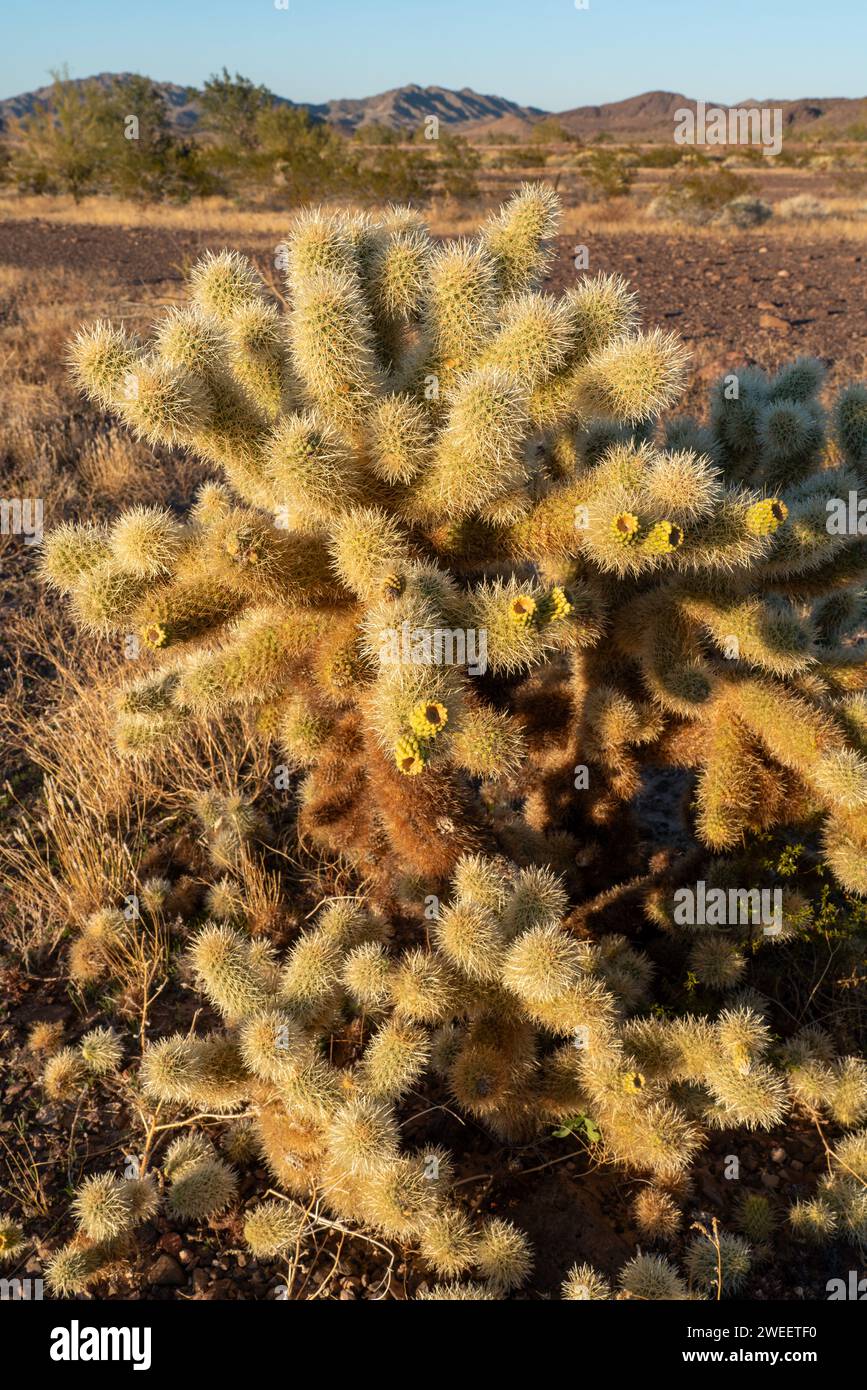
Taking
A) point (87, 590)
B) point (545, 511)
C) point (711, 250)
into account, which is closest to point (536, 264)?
point (545, 511)

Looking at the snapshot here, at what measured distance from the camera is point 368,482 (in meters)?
2.31

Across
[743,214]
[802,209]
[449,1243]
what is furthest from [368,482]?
[802,209]

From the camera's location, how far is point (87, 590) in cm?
225

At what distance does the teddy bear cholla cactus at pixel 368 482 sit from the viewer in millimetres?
2066

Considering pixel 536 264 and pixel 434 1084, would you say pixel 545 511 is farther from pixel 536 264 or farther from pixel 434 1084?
pixel 434 1084

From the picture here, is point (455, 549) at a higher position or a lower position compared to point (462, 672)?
higher

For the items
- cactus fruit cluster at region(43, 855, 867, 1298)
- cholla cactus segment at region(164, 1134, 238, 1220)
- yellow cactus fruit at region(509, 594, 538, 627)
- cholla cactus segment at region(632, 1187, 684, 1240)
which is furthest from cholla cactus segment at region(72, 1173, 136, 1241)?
yellow cactus fruit at region(509, 594, 538, 627)

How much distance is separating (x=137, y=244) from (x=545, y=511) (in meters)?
20.8

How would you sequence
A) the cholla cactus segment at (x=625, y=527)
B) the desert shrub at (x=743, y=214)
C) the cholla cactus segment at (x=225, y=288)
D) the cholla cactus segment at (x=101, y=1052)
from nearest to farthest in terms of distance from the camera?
1. the cholla cactus segment at (x=625, y=527)
2. the cholla cactus segment at (x=225, y=288)
3. the cholla cactus segment at (x=101, y=1052)
4. the desert shrub at (x=743, y=214)

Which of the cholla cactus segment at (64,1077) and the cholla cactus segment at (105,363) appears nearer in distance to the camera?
the cholla cactus segment at (105,363)

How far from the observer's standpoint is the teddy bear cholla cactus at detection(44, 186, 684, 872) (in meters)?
2.07

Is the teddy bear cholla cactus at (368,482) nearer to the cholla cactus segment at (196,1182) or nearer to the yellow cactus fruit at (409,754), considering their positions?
the yellow cactus fruit at (409,754)

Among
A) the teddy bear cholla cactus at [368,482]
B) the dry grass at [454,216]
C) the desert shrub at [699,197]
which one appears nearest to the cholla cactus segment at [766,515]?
the teddy bear cholla cactus at [368,482]

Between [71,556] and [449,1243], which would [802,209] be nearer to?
[71,556]
